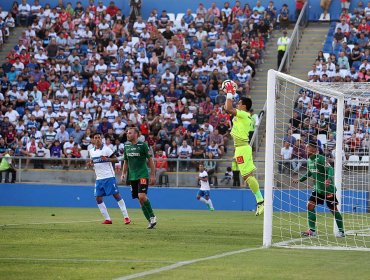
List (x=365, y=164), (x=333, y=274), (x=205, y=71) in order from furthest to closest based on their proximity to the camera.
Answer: (x=205, y=71) < (x=365, y=164) < (x=333, y=274)

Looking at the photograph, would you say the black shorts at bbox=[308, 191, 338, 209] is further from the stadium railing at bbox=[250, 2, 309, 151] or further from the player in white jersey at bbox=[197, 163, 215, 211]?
the stadium railing at bbox=[250, 2, 309, 151]

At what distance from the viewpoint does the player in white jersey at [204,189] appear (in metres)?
33.3

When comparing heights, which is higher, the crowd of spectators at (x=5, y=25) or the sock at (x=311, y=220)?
the crowd of spectators at (x=5, y=25)

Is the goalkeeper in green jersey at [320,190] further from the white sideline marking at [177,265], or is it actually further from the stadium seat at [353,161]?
the stadium seat at [353,161]

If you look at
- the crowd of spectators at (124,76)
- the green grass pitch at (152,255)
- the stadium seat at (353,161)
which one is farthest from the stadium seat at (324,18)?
the green grass pitch at (152,255)

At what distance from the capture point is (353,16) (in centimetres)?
4275

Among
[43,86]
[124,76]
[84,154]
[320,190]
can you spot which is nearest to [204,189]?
[84,154]

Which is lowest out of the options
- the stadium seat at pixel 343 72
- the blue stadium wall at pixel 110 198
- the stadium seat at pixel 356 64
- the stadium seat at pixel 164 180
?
the blue stadium wall at pixel 110 198

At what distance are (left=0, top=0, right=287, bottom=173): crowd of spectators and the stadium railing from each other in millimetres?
1358

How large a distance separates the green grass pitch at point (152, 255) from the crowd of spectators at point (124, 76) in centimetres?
1558

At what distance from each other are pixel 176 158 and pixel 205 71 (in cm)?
653

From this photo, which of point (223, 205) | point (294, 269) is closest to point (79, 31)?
point (223, 205)

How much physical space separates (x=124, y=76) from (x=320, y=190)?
77.9 ft

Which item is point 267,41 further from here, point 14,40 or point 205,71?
point 14,40
